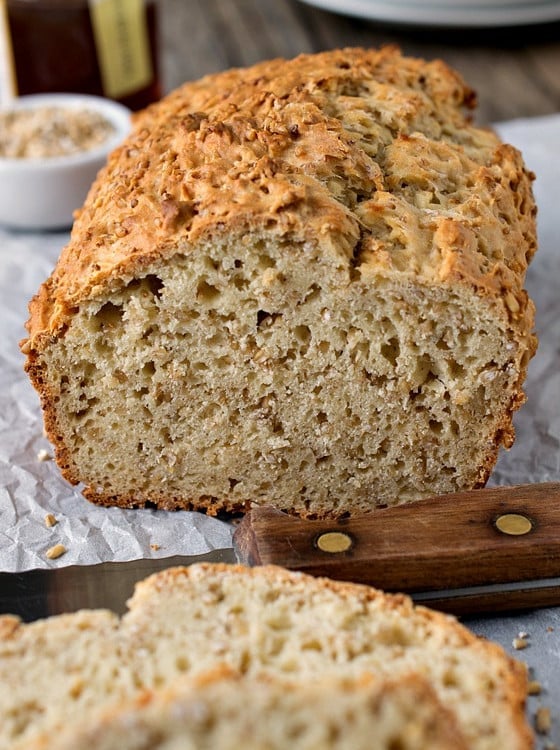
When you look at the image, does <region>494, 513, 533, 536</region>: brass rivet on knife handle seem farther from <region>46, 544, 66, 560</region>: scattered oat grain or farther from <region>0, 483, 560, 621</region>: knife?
<region>46, 544, 66, 560</region>: scattered oat grain

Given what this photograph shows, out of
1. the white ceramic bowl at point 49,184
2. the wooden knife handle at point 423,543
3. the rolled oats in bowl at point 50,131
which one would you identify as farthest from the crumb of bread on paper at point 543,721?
the rolled oats in bowl at point 50,131

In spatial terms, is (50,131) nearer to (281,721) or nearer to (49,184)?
(49,184)

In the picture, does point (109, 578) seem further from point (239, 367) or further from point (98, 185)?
point (98, 185)

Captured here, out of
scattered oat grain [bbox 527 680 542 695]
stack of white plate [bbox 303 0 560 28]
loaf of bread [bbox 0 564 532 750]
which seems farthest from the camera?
stack of white plate [bbox 303 0 560 28]

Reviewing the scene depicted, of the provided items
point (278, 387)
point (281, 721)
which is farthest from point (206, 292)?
point (281, 721)

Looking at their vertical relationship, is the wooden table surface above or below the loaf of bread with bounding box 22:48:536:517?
below

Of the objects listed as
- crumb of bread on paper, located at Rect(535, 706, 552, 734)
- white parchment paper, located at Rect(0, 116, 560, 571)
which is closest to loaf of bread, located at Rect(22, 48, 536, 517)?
white parchment paper, located at Rect(0, 116, 560, 571)

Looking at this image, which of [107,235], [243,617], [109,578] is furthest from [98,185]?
[243,617]
